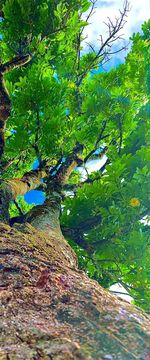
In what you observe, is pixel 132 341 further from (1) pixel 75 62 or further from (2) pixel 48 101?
(1) pixel 75 62

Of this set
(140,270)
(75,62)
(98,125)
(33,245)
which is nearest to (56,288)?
(33,245)

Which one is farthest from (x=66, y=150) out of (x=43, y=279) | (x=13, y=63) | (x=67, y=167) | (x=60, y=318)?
(x=60, y=318)

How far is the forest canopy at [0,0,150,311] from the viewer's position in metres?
5.07

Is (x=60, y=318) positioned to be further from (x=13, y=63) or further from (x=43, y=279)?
(x=13, y=63)

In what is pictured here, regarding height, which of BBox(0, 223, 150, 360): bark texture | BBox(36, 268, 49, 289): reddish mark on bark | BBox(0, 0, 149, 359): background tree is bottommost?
BBox(0, 223, 150, 360): bark texture

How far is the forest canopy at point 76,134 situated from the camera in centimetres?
507

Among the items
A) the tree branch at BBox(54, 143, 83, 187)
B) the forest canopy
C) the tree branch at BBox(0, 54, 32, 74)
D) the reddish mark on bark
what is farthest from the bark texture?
the tree branch at BBox(54, 143, 83, 187)

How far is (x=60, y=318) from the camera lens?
65.2 inches

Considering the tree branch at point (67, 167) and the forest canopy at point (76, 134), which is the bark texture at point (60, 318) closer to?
the forest canopy at point (76, 134)

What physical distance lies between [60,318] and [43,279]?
49cm

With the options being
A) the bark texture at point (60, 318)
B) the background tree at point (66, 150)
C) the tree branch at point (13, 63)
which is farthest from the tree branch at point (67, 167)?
the bark texture at point (60, 318)

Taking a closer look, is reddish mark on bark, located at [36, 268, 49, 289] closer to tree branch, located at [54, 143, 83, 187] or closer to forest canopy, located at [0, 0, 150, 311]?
forest canopy, located at [0, 0, 150, 311]

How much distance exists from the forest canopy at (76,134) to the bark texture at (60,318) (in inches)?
97.9

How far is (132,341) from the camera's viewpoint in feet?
4.67
